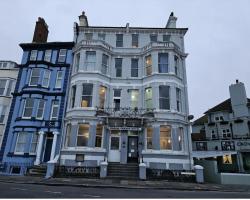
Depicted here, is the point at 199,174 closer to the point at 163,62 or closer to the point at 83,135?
the point at 83,135

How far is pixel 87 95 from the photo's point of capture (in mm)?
19781

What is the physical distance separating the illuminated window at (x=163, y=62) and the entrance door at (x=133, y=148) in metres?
7.70

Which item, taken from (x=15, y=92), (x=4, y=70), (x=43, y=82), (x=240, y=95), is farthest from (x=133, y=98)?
(x=240, y=95)

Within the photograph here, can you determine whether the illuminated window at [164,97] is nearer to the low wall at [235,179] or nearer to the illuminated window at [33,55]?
the low wall at [235,179]

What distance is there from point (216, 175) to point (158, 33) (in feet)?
54.2

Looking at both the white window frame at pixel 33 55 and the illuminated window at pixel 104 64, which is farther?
the white window frame at pixel 33 55

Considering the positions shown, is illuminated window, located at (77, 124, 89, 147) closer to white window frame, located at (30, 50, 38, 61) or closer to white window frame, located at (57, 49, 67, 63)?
white window frame, located at (57, 49, 67, 63)

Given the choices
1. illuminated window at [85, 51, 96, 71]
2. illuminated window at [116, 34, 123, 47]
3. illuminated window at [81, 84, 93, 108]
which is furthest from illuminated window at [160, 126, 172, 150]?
illuminated window at [116, 34, 123, 47]

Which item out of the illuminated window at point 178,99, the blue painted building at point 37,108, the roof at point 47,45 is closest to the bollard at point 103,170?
the blue painted building at point 37,108

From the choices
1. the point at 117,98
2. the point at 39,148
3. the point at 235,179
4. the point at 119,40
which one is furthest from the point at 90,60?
the point at 235,179

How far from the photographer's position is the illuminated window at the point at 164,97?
1936 centimetres

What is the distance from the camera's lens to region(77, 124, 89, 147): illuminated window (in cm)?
1852

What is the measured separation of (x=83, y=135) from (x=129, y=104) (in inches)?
225

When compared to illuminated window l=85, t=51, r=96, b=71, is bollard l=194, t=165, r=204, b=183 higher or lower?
lower
